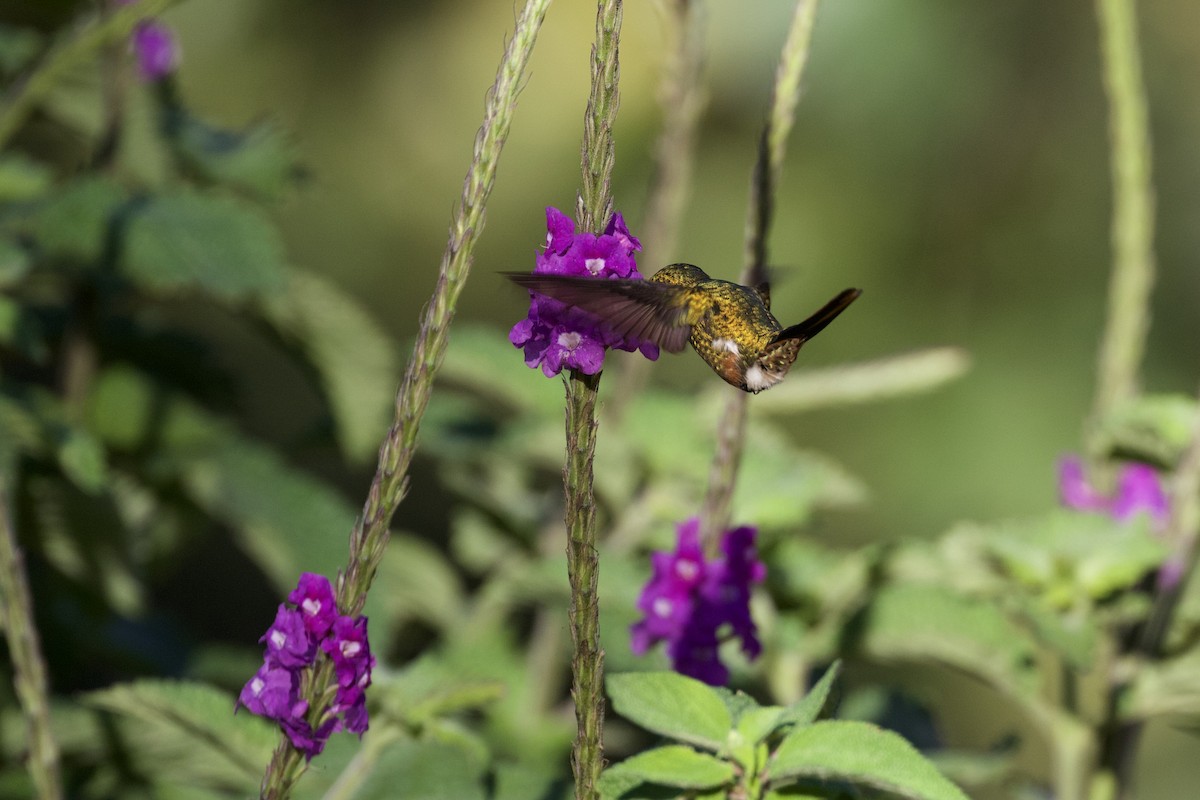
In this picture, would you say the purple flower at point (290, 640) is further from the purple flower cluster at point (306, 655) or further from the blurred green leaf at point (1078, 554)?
the blurred green leaf at point (1078, 554)

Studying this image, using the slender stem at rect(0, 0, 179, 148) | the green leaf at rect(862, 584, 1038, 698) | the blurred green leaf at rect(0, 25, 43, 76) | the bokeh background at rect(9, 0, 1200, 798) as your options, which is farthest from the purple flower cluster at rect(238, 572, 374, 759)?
the bokeh background at rect(9, 0, 1200, 798)

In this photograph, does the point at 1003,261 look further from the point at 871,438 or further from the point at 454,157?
the point at 454,157

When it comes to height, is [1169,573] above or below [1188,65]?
below

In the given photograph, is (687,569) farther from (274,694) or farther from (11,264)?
(11,264)

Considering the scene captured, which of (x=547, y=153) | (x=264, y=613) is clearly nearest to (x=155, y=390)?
(x=264, y=613)

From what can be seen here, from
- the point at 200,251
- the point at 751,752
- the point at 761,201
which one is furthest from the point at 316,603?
the point at 200,251

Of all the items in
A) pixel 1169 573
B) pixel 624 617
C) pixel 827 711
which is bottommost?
pixel 827 711

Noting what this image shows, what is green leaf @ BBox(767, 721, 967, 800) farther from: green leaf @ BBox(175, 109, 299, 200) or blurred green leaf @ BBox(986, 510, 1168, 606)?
green leaf @ BBox(175, 109, 299, 200)

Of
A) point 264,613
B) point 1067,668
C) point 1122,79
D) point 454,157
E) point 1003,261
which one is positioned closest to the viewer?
point 1122,79
